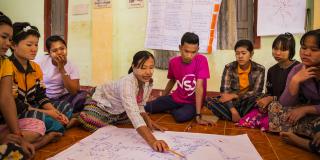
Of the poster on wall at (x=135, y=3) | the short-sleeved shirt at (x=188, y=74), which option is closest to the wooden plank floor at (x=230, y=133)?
the short-sleeved shirt at (x=188, y=74)

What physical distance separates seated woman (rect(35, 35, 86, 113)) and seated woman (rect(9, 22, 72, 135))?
14.7 inches

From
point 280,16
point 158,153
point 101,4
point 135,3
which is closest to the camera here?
point 158,153

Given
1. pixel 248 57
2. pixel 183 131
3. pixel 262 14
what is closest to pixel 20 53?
pixel 183 131

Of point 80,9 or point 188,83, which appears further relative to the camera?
point 80,9

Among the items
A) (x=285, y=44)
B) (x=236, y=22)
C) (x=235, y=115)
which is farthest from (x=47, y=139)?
(x=236, y=22)

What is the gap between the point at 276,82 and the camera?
2.32 meters

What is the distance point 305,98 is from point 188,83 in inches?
37.6

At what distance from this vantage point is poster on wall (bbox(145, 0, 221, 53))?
3586 mm

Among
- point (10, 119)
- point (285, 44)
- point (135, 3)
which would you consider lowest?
point (10, 119)

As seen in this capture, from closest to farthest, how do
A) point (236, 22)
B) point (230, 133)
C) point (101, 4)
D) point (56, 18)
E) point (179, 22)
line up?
point (230, 133) < point (236, 22) < point (179, 22) < point (101, 4) < point (56, 18)

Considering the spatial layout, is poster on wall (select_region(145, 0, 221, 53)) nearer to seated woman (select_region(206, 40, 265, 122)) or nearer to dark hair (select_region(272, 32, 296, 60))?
seated woman (select_region(206, 40, 265, 122))

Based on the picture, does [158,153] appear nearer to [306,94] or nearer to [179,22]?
[306,94]

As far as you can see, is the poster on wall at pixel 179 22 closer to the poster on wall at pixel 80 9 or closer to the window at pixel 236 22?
the window at pixel 236 22

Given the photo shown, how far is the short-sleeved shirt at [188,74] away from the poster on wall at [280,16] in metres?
1.26
